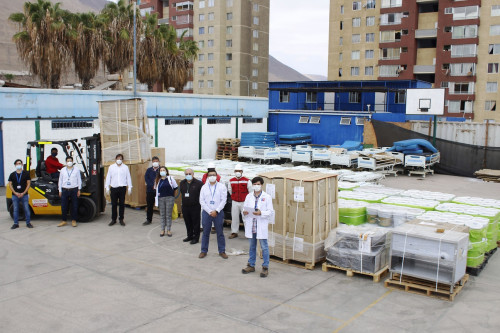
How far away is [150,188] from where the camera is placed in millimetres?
12609

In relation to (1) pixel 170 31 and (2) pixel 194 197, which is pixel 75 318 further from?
(1) pixel 170 31

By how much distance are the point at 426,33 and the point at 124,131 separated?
51.7m

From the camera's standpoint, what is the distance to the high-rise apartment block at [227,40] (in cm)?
7238

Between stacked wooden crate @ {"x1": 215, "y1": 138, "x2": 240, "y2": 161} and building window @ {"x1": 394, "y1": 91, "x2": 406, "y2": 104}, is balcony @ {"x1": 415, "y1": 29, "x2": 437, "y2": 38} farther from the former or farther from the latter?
stacked wooden crate @ {"x1": 215, "y1": 138, "x2": 240, "y2": 161}

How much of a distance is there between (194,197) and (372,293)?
4533 mm

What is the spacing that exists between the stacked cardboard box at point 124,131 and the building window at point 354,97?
89.0ft

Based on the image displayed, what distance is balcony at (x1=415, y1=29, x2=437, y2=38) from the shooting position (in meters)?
55.7

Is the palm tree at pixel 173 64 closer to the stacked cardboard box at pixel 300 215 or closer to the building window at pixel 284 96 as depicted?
the building window at pixel 284 96

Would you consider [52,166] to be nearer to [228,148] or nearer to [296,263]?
[296,263]

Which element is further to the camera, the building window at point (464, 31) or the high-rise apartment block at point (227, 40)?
the high-rise apartment block at point (227, 40)

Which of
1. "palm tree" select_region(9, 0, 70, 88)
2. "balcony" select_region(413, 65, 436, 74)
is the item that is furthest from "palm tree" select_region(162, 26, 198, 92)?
"balcony" select_region(413, 65, 436, 74)

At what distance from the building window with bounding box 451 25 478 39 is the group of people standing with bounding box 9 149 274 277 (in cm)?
Answer: 5049

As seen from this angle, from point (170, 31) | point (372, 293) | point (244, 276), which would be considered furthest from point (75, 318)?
point (170, 31)

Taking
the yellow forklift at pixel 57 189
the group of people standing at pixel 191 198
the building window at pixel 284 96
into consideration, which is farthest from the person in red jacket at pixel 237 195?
the building window at pixel 284 96
